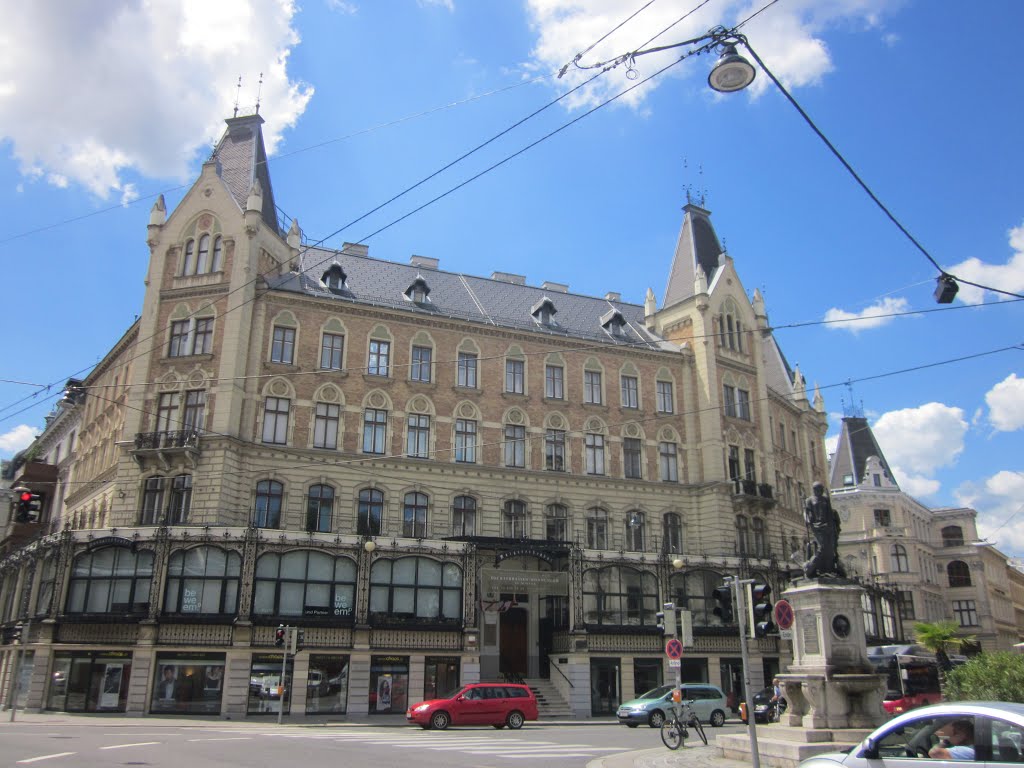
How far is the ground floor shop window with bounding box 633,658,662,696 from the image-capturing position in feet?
123

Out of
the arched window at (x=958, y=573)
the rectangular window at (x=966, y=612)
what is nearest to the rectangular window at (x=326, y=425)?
the rectangular window at (x=966, y=612)

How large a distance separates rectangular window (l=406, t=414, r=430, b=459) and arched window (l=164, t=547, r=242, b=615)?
30.5 ft

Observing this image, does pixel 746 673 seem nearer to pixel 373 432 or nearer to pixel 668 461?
pixel 373 432

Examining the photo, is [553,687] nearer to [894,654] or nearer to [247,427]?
[894,654]

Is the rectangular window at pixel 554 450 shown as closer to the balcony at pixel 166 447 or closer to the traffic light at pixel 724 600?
the balcony at pixel 166 447

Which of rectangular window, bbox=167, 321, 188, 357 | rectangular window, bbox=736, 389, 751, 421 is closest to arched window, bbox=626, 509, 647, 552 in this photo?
rectangular window, bbox=736, 389, 751, 421

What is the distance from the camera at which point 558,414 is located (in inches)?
1636

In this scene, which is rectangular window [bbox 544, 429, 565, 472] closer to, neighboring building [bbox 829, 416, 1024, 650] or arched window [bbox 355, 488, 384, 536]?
arched window [bbox 355, 488, 384, 536]

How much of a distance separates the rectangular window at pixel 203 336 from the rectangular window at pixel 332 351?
4872 millimetres

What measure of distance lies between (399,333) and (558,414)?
8.91 m

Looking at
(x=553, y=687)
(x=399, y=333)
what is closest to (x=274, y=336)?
(x=399, y=333)

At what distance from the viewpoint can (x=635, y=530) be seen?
41.3 m

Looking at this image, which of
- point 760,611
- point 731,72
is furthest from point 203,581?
point 731,72

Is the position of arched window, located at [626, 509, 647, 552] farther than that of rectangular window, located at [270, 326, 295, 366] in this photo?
Yes
